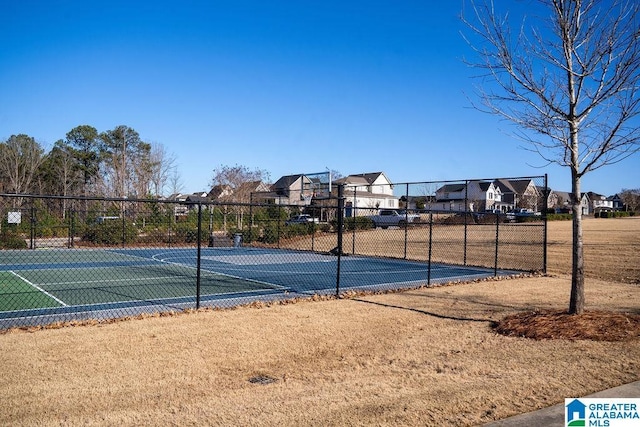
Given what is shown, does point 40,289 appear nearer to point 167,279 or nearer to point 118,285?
point 118,285

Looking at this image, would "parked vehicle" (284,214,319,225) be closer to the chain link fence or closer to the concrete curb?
the chain link fence

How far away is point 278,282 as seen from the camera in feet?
43.4

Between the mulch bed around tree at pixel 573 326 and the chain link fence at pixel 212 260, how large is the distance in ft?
12.9

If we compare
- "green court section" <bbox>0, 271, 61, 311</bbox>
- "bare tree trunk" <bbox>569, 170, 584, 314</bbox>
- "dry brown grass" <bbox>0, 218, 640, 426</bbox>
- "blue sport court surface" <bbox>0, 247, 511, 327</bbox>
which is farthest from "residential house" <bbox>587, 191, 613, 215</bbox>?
"green court section" <bbox>0, 271, 61, 311</bbox>

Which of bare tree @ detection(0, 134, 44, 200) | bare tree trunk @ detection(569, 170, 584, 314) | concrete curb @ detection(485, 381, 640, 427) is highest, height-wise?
bare tree @ detection(0, 134, 44, 200)

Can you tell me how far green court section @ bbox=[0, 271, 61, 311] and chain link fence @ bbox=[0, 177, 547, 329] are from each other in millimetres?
23

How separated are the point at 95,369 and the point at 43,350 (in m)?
1.16

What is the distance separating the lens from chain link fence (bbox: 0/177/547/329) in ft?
32.8

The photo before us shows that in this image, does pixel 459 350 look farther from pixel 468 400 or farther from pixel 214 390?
pixel 214 390

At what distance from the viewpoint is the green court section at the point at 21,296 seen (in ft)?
31.1

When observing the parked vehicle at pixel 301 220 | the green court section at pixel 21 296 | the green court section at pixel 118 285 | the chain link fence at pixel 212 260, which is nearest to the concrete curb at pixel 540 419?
the chain link fence at pixel 212 260

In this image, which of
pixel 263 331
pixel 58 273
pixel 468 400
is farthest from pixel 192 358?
pixel 58 273

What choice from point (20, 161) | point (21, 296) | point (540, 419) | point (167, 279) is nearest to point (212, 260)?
point (167, 279)

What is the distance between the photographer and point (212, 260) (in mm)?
19469
